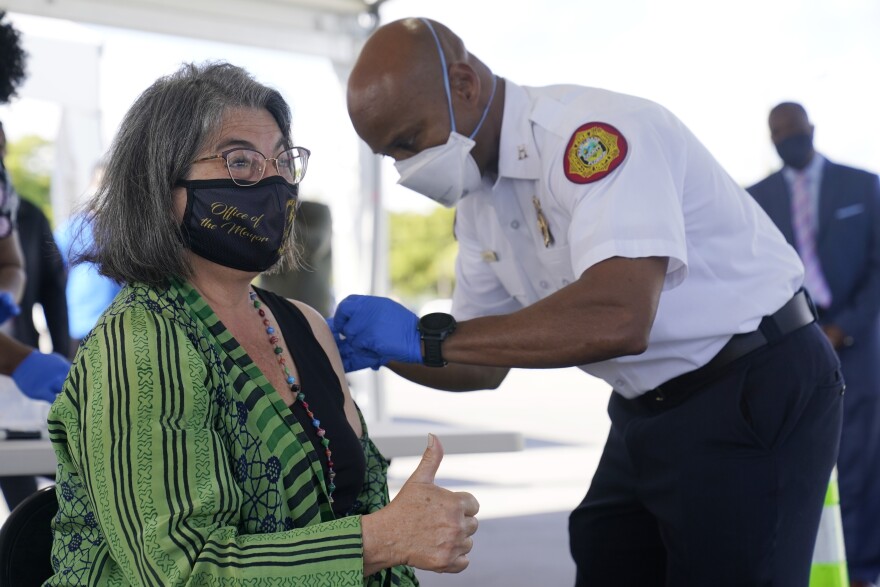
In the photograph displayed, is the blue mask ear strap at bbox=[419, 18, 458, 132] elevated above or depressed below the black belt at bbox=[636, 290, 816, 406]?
above

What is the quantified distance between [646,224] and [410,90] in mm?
580

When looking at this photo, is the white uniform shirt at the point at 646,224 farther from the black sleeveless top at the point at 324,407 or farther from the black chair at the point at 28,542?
the black chair at the point at 28,542

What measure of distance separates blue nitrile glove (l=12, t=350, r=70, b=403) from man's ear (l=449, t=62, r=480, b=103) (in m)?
1.24

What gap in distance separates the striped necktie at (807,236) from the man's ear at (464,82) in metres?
2.34

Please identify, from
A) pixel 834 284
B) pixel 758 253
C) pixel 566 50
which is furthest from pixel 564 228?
pixel 566 50

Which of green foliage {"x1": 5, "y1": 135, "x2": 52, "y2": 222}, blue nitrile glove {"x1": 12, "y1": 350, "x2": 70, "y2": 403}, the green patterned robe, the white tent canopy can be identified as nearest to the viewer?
the green patterned robe

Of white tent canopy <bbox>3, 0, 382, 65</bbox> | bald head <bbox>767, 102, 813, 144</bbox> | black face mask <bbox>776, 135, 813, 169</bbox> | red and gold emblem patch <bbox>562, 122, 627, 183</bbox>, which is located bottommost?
red and gold emblem patch <bbox>562, 122, 627, 183</bbox>

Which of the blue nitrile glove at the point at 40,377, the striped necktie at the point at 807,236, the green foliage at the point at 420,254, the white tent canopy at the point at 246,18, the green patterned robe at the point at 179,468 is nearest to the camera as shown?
the green patterned robe at the point at 179,468

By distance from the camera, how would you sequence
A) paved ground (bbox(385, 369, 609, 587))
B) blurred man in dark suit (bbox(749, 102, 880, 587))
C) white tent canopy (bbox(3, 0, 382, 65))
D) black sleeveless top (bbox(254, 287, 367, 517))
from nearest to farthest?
black sleeveless top (bbox(254, 287, 367, 517)) → blurred man in dark suit (bbox(749, 102, 880, 587)) → paved ground (bbox(385, 369, 609, 587)) → white tent canopy (bbox(3, 0, 382, 65))

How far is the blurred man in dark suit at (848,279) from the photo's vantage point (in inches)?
145

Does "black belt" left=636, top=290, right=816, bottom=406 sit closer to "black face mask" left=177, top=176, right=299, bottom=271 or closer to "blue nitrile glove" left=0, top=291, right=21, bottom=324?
"black face mask" left=177, top=176, right=299, bottom=271

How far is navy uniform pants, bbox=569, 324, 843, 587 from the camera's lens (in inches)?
70.8

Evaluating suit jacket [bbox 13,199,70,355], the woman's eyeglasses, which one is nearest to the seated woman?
the woman's eyeglasses

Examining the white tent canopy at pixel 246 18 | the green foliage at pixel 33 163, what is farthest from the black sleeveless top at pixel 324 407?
the green foliage at pixel 33 163
